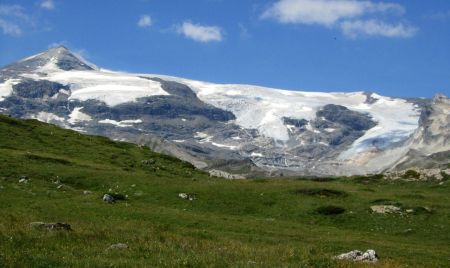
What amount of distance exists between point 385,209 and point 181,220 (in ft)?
70.3

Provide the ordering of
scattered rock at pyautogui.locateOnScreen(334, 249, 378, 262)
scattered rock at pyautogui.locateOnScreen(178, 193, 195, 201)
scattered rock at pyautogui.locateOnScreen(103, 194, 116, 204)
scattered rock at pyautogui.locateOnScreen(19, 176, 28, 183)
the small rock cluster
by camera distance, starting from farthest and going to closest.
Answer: the small rock cluster < scattered rock at pyautogui.locateOnScreen(178, 193, 195, 201) < scattered rock at pyautogui.locateOnScreen(19, 176, 28, 183) < scattered rock at pyautogui.locateOnScreen(103, 194, 116, 204) < scattered rock at pyautogui.locateOnScreen(334, 249, 378, 262)

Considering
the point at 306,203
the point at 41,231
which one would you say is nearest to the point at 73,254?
the point at 41,231

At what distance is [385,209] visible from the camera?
191ft

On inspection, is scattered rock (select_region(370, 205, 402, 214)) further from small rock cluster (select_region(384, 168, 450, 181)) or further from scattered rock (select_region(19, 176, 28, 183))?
scattered rock (select_region(19, 176, 28, 183))

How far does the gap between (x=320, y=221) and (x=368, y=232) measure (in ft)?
18.1

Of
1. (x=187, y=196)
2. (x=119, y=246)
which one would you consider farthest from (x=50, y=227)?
(x=187, y=196)

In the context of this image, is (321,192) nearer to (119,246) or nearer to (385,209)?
(385,209)

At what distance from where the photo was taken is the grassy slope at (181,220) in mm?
23031

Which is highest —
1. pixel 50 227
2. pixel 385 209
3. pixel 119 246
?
pixel 50 227

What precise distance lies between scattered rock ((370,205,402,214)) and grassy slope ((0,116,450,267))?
3.04 feet

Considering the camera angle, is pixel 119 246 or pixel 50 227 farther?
pixel 50 227

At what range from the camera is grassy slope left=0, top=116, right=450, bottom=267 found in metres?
23.0

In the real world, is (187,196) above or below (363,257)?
above

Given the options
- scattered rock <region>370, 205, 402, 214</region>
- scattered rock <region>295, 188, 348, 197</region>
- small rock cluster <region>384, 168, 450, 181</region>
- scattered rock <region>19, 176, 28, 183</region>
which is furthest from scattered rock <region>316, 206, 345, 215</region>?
small rock cluster <region>384, 168, 450, 181</region>
